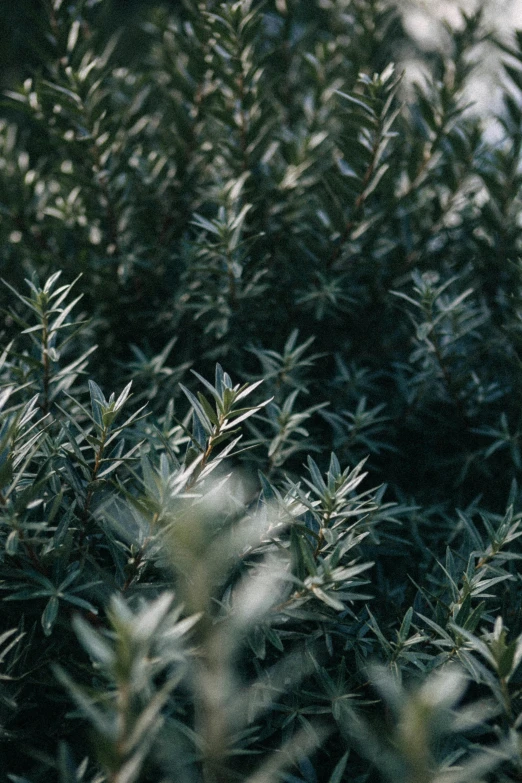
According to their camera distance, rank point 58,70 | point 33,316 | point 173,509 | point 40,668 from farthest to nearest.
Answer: point 58,70 < point 33,316 < point 40,668 < point 173,509

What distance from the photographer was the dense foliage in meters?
0.85

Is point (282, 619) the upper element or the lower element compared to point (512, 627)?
upper

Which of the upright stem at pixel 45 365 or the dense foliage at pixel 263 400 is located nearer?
the dense foliage at pixel 263 400

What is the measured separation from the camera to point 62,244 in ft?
5.16

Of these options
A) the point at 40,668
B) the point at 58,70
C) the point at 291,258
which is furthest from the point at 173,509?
the point at 58,70

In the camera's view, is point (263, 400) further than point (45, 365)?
Yes

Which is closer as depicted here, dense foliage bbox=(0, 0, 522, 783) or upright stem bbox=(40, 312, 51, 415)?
dense foliage bbox=(0, 0, 522, 783)

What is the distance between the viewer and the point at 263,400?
129 cm

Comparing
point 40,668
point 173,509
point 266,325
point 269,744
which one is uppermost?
point 173,509

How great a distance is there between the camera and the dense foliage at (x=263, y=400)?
85 cm

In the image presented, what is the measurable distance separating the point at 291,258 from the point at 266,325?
7.8 inches

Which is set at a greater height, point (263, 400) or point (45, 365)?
point (45, 365)

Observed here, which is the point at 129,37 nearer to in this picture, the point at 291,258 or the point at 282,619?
the point at 291,258

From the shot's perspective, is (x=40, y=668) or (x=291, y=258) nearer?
(x=40, y=668)
